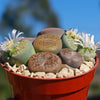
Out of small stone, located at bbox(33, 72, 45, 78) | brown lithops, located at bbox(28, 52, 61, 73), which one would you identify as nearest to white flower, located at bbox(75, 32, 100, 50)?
brown lithops, located at bbox(28, 52, 61, 73)

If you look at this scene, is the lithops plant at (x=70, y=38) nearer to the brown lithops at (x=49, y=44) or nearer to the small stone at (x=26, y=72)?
the brown lithops at (x=49, y=44)

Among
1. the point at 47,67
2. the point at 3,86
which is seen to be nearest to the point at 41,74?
the point at 47,67

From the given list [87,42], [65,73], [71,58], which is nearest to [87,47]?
[87,42]

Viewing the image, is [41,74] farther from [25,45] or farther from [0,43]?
[0,43]

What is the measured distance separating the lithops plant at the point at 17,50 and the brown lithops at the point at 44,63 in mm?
44

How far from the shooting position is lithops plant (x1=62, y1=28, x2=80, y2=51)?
1120 millimetres

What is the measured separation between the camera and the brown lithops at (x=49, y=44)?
3.45 feet

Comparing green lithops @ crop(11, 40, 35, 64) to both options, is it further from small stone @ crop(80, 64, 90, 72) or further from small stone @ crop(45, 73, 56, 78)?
small stone @ crop(80, 64, 90, 72)

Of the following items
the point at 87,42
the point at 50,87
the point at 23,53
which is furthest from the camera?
the point at 87,42

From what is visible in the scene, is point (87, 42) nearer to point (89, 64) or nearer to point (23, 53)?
point (89, 64)

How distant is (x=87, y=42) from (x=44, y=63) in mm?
320

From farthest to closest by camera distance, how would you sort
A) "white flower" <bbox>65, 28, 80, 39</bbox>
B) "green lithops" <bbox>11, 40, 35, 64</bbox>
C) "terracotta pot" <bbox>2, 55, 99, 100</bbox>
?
"white flower" <bbox>65, 28, 80, 39</bbox> → "green lithops" <bbox>11, 40, 35, 64</bbox> → "terracotta pot" <bbox>2, 55, 99, 100</bbox>

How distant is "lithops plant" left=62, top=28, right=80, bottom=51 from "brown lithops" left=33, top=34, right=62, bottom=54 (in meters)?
Answer: 0.05

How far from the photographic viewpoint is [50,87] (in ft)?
3.01
